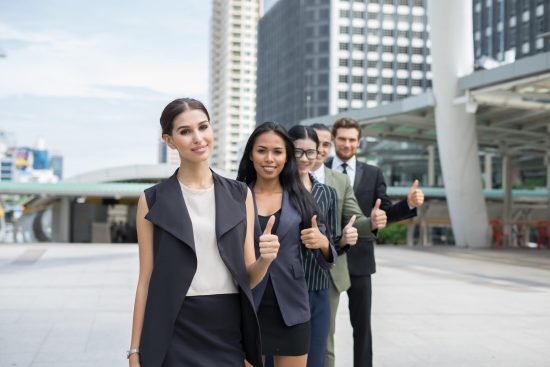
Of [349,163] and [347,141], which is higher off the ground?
[347,141]

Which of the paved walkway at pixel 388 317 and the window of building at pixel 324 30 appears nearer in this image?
the paved walkway at pixel 388 317

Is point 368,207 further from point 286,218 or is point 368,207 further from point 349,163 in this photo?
point 286,218

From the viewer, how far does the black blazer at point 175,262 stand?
9.26ft

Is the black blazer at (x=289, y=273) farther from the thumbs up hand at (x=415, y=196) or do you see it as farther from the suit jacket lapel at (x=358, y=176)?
the suit jacket lapel at (x=358, y=176)

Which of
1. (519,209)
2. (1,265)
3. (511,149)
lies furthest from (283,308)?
(519,209)

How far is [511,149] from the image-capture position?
45.8 m

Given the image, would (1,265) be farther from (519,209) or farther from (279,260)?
(519,209)

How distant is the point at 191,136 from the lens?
297cm

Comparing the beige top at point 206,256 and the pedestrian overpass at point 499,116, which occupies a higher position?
the pedestrian overpass at point 499,116

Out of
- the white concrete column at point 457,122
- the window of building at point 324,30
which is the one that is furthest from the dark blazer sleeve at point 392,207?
the window of building at point 324,30

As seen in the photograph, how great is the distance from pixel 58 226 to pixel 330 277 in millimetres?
37051

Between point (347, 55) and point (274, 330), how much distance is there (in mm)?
117622

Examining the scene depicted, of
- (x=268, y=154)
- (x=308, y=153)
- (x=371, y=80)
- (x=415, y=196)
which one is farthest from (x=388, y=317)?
(x=371, y=80)

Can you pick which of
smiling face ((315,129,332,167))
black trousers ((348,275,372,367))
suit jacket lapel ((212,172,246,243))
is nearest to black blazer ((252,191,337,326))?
suit jacket lapel ((212,172,246,243))
